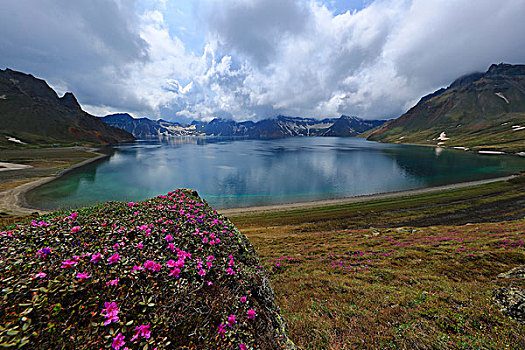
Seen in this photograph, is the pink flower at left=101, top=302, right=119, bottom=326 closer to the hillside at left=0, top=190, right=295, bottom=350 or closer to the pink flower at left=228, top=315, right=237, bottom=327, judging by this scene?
the hillside at left=0, top=190, right=295, bottom=350

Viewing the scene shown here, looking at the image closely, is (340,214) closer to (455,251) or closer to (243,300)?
(455,251)

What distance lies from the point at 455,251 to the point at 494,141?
25400 cm

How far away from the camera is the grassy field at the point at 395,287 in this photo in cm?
692

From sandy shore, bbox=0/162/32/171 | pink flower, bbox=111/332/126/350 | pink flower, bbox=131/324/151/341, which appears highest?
pink flower, bbox=111/332/126/350

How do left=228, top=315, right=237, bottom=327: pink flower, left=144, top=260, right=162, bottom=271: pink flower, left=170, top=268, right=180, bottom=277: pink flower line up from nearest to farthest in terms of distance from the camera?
left=228, top=315, right=237, bottom=327: pink flower < left=144, top=260, right=162, bottom=271: pink flower < left=170, top=268, right=180, bottom=277: pink flower

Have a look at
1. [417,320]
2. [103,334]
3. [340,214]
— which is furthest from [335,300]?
[340,214]

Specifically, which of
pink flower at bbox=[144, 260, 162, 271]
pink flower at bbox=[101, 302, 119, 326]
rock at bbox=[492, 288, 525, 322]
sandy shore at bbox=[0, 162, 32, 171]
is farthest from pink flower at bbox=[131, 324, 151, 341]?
sandy shore at bbox=[0, 162, 32, 171]

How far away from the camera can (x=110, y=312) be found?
16.8 feet

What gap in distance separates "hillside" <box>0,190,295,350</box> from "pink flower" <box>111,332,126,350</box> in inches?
0.8

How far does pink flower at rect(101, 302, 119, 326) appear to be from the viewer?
4977mm

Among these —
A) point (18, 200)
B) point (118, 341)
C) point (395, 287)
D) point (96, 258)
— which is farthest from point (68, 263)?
point (18, 200)

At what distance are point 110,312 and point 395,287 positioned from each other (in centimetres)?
1353

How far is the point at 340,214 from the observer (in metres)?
38.6

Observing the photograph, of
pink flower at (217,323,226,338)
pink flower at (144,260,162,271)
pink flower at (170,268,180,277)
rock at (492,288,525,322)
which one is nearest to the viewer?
pink flower at (217,323,226,338)
